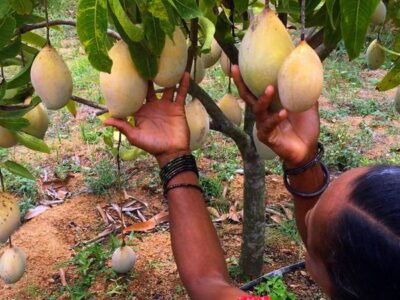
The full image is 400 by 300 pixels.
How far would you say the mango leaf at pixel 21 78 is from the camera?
47.7 inches

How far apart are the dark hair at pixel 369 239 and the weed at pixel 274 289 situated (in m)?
1.09

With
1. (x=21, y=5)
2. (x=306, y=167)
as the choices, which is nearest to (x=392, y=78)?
(x=306, y=167)

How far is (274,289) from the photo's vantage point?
1.90m

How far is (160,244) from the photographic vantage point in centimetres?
240

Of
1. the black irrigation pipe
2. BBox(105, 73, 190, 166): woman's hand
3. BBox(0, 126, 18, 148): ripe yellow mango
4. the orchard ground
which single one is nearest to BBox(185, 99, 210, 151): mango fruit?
BBox(105, 73, 190, 166): woman's hand

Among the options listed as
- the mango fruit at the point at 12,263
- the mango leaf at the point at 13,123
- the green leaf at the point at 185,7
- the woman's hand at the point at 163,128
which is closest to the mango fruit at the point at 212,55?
the woman's hand at the point at 163,128

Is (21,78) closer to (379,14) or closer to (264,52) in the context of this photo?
(264,52)

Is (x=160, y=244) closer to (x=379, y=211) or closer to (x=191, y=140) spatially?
(x=191, y=140)

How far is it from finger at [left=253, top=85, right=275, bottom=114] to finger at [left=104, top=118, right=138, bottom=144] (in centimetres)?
28

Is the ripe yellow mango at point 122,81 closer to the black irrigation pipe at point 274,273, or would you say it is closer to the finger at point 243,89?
the finger at point 243,89

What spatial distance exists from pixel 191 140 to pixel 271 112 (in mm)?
307

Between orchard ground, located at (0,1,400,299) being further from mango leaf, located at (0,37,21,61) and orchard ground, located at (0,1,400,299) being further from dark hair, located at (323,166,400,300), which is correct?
dark hair, located at (323,166,400,300)

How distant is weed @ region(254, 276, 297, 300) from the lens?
188 cm

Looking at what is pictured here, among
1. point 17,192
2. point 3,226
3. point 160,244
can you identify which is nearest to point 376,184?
point 3,226
